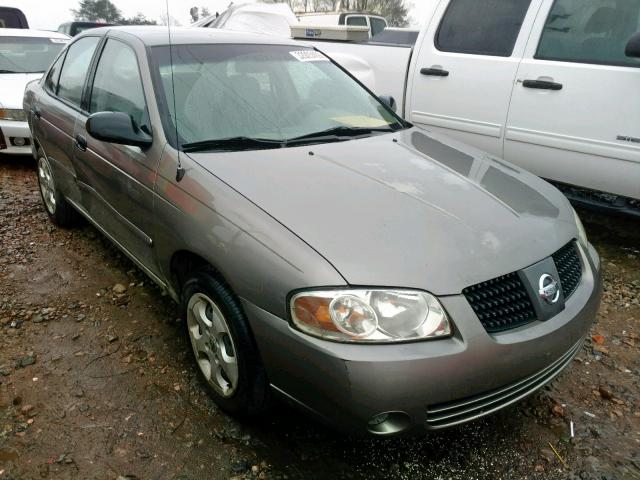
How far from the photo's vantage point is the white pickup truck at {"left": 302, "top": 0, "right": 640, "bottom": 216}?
3.49 m

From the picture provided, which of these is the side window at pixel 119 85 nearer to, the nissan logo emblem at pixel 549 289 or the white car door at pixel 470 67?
the nissan logo emblem at pixel 549 289

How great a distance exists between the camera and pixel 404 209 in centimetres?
205

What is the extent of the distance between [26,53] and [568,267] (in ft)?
24.6

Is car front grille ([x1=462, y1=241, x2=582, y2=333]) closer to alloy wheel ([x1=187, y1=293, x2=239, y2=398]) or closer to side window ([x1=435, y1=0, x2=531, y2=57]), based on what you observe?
alloy wheel ([x1=187, y1=293, x2=239, y2=398])

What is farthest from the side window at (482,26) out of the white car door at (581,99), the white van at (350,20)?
the white van at (350,20)

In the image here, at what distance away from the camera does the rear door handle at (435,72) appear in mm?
4320

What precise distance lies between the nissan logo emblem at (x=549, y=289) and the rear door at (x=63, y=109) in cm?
293

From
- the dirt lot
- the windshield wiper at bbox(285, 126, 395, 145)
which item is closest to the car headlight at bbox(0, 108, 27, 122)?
the dirt lot

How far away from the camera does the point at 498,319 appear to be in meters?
1.80

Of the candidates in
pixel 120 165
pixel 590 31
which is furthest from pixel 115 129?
pixel 590 31

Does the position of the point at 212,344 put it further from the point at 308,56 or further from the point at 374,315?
the point at 308,56

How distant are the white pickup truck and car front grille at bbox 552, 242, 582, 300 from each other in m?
1.67

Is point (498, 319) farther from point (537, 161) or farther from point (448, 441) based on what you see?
point (537, 161)

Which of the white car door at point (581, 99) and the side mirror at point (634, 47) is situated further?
the white car door at point (581, 99)
